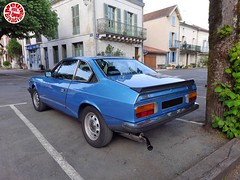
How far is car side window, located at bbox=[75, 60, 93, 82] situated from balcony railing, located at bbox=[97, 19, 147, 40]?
13.4 metres

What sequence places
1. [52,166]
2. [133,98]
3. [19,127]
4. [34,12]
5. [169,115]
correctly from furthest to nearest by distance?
[34,12]
[19,127]
[169,115]
[52,166]
[133,98]

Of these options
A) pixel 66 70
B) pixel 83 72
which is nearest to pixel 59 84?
pixel 66 70

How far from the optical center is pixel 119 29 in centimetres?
1784

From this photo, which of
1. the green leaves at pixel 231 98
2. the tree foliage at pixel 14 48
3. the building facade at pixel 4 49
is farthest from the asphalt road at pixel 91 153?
the building facade at pixel 4 49

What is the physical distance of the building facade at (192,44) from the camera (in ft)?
101

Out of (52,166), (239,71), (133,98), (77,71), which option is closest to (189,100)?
(239,71)

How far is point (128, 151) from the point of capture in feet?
9.57

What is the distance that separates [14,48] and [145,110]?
105ft

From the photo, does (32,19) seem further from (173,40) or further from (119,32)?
(173,40)

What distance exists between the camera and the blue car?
7.98 feet

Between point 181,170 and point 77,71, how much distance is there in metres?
2.40

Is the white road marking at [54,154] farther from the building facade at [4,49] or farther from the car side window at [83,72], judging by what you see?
the building facade at [4,49]

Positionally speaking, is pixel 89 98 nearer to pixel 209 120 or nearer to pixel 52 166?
pixel 52 166

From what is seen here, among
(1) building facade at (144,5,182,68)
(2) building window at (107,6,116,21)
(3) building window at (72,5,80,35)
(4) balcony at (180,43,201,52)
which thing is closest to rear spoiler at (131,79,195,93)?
(2) building window at (107,6,116,21)
